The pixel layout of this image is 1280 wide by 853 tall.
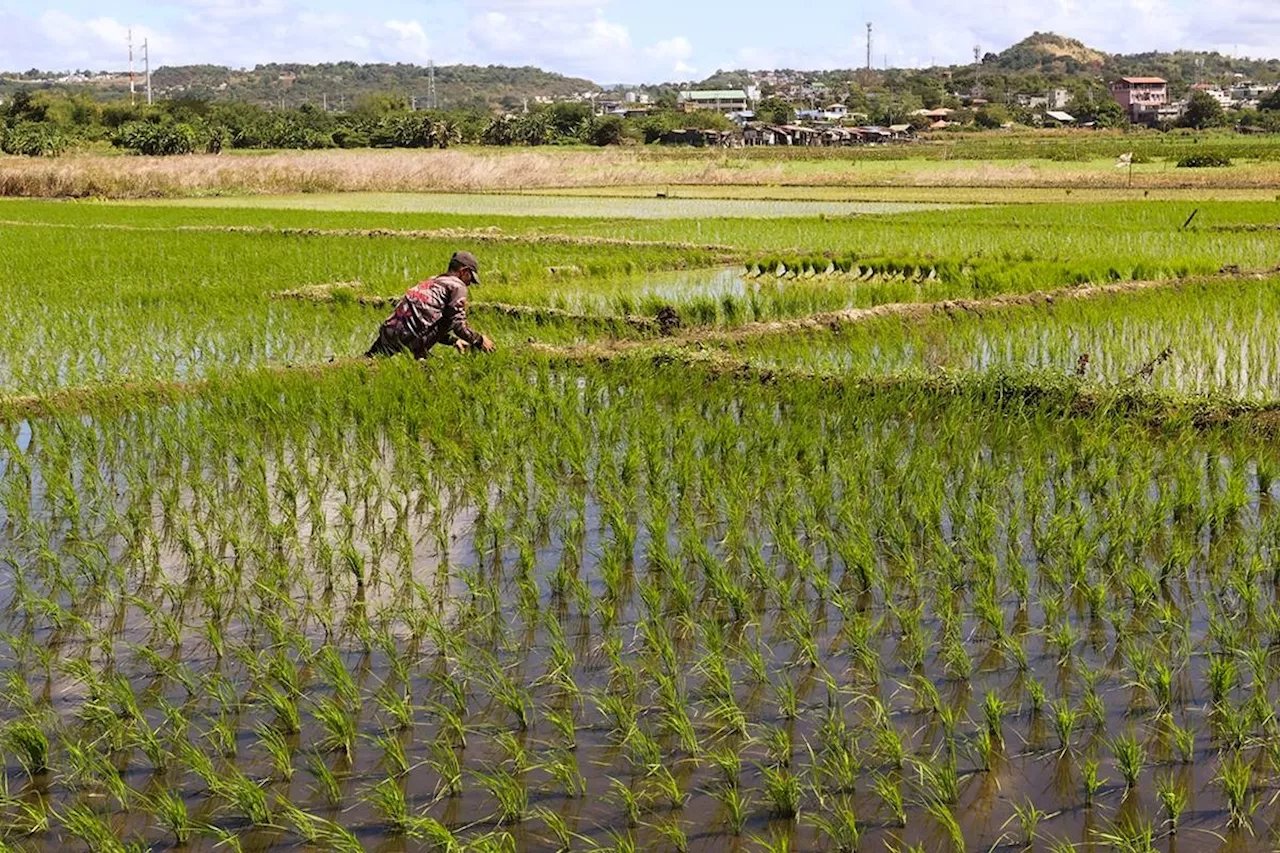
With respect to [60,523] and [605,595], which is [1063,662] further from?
[60,523]

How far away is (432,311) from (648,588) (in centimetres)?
389

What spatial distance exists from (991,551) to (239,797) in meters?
2.43

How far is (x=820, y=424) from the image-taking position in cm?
611

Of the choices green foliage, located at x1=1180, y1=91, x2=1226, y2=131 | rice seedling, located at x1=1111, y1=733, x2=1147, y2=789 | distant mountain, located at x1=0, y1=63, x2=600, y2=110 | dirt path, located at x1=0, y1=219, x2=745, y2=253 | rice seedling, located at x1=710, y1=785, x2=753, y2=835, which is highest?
distant mountain, located at x1=0, y1=63, x2=600, y2=110

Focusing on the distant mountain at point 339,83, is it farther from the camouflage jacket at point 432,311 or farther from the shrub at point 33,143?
the camouflage jacket at point 432,311

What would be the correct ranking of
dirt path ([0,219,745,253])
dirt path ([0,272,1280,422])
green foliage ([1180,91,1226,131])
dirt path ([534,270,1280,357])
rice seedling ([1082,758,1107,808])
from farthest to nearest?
green foliage ([1180,91,1226,131]) < dirt path ([0,219,745,253]) < dirt path ([534,270,1280,357]) < dirt path ([0,272,1280,422]) < rice seedling ([1082,758,1107,808])

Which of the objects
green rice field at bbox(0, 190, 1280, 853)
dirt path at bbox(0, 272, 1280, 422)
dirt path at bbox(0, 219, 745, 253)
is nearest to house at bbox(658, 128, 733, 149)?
dirt path at bbox(0, 219, 745, 253)

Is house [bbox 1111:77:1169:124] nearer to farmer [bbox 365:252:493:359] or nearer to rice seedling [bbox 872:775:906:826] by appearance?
farmer [bbox 365:252:493:359]

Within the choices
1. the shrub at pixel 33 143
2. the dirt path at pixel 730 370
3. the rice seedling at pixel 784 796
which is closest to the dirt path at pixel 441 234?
the dirt path at pixel 730 370

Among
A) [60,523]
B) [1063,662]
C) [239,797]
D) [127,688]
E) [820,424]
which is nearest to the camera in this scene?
[239,797]

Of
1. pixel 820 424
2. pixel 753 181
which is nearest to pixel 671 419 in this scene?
pixel 820 424

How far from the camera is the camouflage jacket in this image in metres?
7.38

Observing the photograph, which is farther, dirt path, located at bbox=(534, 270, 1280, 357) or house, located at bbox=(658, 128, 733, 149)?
house, located at bbox=(658, 128, 733, 149)

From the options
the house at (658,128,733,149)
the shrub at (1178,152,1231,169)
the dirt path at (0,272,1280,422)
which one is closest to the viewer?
the dirt path at (0,272,1280,422)
